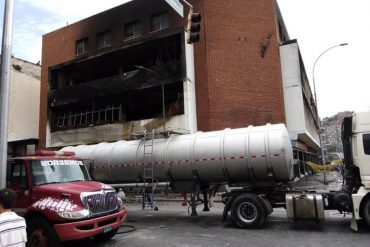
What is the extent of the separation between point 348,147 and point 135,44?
21.6 m

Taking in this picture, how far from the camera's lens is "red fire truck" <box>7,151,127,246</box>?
834cm

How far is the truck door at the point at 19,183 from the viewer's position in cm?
912

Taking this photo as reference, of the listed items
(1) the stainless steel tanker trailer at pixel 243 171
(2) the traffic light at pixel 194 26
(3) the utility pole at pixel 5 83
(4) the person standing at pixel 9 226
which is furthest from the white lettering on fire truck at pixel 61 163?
(4) the person standing at pixel 9 226

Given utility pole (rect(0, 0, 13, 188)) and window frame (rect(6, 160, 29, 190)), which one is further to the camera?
window frame (rect(6, 160, 29, 190))

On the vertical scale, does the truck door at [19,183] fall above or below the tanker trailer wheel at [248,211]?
above

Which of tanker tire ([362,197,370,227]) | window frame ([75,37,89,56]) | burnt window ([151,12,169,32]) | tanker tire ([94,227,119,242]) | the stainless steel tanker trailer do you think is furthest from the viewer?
window frame ([75,37,89,56])

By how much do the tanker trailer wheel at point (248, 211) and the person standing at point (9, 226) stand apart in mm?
8110

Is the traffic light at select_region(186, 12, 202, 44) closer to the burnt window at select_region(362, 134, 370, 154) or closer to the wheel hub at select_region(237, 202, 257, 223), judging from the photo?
the wheel hub at select_region(237, 202, 257, 223)

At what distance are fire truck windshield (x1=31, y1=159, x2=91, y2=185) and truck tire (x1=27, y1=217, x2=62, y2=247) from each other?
1.09m

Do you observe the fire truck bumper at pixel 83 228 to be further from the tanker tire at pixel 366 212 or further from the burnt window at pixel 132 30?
the burnt window at pixel 132 30

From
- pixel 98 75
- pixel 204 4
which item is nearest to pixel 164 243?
pixel 204 4

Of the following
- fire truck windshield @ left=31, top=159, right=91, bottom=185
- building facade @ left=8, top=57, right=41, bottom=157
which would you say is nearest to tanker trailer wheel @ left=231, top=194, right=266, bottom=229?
fire truck windshield @ left=31, top=159, right=91, bottom=185

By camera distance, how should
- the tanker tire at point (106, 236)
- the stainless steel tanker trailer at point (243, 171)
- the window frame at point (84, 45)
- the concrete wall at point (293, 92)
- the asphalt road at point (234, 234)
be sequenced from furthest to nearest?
the window frame at point (84, 45) → the concrete wall at point (293, 92) → the stainless steel tanker trailer at point (243, 171) → the tanker tire at point (106, 236) → the asphalt road at point (234, 234)

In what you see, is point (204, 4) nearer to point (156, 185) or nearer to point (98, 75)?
point (98, 75)
